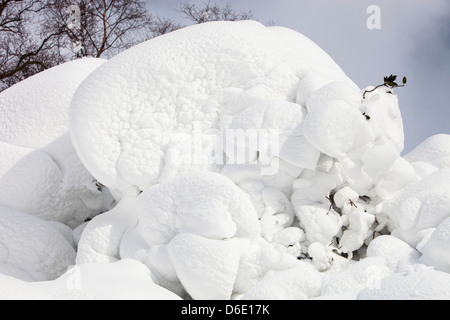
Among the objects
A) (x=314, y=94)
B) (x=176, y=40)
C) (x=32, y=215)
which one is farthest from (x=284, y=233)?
(x=32, y=215)

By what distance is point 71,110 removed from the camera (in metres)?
2.82

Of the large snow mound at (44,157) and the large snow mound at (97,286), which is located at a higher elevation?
the large snow mound at (44,157)

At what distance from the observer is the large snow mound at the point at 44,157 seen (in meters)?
3.05

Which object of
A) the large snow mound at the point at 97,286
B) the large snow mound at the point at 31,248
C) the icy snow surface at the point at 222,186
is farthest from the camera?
the large snow mound at the point at 31,248

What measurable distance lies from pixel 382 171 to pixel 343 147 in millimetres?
259

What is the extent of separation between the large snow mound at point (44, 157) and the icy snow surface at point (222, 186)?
0.01 meters

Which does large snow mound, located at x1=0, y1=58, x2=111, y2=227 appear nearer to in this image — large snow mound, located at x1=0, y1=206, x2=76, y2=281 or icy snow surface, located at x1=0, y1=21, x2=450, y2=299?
icy snow surface, located at x1=0, y1=21, x2=450, y2=299

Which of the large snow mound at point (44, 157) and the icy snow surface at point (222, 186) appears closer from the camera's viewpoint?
the icy snow surface at point (222, 186)

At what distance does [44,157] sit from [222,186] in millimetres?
1294

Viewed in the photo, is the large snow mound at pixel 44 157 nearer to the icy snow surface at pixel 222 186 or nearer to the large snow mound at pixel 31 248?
the icy snow surface at pixel 222 186

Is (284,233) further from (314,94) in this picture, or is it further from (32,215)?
(32,215)

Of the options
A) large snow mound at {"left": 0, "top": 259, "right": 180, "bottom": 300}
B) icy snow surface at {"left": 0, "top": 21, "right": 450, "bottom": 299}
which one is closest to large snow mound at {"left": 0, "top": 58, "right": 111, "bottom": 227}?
icy snow surface at {"left": 0, "top": 21, "right": 450, "bottom": 299}

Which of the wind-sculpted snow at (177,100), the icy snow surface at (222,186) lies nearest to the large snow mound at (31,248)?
the icy snow surface at (222,186)

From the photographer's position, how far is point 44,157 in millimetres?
3152
